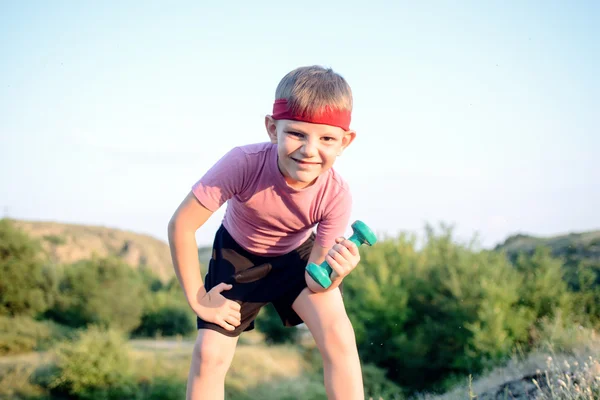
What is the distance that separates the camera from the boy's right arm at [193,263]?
10.5ft

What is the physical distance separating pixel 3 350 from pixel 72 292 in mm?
4734

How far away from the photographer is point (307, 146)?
3.03 m

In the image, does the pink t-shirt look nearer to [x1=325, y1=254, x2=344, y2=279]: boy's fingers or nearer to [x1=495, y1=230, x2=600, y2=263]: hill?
[x1=325, y1=254, x2=344, y2=279]: boy's fingers

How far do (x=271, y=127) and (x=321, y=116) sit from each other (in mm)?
382

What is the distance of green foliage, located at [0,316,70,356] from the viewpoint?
19031 mm

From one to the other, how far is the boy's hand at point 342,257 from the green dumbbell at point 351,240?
0.04m

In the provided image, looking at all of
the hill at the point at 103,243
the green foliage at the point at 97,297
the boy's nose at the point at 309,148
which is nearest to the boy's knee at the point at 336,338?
the boy's nose at the point at 309,148

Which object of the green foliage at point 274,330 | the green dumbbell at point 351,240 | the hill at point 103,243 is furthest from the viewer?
the hill at point 103,243

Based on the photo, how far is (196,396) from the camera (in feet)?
11.3

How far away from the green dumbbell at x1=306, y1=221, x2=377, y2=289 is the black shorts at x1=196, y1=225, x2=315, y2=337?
475 mm

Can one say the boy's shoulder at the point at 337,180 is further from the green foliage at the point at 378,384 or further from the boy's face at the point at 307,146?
the green foliage at the point at 378,384

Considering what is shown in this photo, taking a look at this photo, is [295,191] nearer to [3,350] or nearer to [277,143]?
[277,143]

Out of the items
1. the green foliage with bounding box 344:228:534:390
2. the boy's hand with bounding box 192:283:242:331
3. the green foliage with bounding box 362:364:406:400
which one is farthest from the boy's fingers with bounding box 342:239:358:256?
the green foliage with bounding box 362:364:406:400

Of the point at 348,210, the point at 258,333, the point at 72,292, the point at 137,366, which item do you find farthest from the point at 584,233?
the point at 72,292
